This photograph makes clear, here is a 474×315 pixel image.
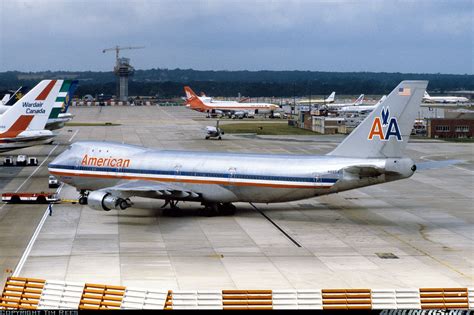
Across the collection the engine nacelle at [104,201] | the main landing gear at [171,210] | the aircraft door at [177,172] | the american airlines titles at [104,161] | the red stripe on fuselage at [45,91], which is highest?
the red stripe on fuselage at [45,91]

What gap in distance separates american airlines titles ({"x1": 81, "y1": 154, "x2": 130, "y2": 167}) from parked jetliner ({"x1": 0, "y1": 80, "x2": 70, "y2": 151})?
18.7 m

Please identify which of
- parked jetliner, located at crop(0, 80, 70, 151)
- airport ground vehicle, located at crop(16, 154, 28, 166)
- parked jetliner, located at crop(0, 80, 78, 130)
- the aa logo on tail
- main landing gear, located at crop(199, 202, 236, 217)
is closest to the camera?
the aa logo on tail

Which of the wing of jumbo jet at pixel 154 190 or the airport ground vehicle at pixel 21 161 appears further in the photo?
the airport ground vehicle at pixel 21 161

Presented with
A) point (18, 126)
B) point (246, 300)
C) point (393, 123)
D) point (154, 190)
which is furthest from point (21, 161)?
point (246, 300)

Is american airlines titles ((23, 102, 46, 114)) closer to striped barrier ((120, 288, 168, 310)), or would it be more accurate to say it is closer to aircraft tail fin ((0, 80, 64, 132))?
aircraft tail fin ((0, 80, 64, 132))

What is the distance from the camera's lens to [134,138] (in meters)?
146

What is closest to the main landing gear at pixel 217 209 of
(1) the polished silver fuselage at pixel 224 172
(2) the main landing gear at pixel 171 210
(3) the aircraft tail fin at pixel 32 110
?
(1) the polished silver fuselage at pixel 224 172

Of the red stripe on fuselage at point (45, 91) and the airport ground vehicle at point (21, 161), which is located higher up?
the red stripe on fuselage at point (45, 91)

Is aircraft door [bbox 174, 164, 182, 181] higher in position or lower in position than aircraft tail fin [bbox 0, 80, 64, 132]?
lower

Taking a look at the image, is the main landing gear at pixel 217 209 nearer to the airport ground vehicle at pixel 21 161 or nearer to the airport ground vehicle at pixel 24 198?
the airport ground vehicle at pixel 24 198

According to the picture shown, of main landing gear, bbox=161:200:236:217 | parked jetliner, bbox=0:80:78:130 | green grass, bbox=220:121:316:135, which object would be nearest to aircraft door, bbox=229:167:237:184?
main landing gear, bbox=161:200:236:217

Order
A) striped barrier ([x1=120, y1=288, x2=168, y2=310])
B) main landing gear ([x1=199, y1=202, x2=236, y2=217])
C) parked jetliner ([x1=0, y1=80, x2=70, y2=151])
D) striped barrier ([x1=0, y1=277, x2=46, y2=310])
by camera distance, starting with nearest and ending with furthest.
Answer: striped barrier ([x1=120, y1=288, x2=168, y2=310])
striped barrier ([x1=0, y1=277, x2=46, y2=310])
main landing gear ([x1=199, y1=202, x2=236, y2=217])
parked jetliner ([x1=0, y1=80, x2=70, y2=151])

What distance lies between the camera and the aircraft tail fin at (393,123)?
58.0 metres

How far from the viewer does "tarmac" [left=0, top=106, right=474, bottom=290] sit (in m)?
44.6
